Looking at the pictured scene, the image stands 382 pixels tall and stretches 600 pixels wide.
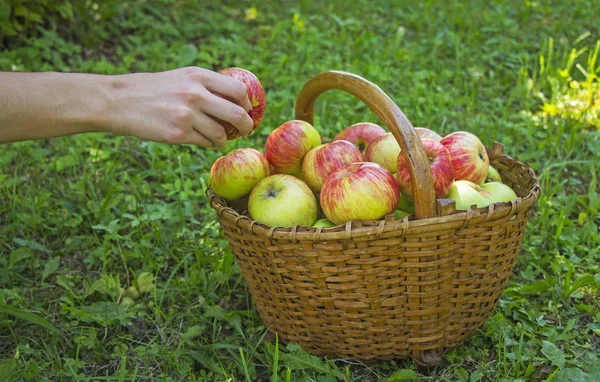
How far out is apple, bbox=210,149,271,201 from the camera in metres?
2.13

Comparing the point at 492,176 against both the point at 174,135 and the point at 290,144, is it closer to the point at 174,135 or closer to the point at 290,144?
the point at 290,144

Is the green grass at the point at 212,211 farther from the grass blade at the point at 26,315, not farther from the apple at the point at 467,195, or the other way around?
the apple at the point at 467,195

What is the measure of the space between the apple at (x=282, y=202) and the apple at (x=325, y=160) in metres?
0.07

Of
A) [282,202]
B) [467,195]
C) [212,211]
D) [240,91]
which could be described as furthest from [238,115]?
[212,211]

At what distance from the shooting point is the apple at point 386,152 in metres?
2.16

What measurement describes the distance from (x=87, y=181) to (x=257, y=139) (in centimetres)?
98

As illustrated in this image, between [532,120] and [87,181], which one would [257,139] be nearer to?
[87,181]

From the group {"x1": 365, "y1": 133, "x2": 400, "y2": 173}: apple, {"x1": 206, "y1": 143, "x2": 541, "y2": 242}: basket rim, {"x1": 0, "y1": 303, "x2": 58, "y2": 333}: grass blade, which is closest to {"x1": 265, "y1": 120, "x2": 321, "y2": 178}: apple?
{"x1": 365, "y1": 133, "x2": 400, "y2": 173}: apple

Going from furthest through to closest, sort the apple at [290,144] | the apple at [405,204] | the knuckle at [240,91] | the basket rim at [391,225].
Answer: the apple at [290,144], the apple at [405,204], the knuckle at [240,91], the basket rim at [391,225]

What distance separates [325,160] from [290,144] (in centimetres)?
16

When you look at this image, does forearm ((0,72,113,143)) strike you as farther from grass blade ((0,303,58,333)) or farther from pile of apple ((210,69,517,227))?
grass blade ((0,303,58,333))

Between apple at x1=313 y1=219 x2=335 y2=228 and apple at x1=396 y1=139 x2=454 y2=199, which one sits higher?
apple at x1=396 y1=139 x2=454 y2=199

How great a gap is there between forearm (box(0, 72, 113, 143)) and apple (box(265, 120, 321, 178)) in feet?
2.05

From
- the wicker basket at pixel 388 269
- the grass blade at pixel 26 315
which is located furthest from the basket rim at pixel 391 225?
the grass blade at pixel 26 315
